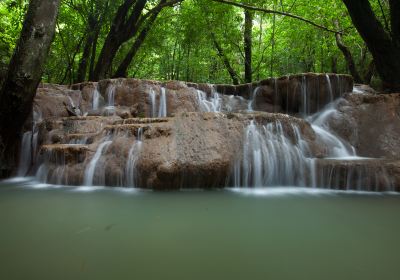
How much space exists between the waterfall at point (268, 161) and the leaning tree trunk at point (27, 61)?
3.32 metres

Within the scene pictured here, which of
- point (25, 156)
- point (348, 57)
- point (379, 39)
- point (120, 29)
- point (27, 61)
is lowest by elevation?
point (25, 156)

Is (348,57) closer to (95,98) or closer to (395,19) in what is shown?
(395,19)

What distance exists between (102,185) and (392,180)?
12.3ft

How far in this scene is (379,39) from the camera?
668 centimetres

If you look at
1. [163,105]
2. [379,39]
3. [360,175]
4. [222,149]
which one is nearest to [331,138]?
[360,175]

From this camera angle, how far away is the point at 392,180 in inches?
153

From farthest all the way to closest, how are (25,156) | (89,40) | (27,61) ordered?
(89,40), (25,156), (27,61)

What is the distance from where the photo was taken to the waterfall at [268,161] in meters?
4.10

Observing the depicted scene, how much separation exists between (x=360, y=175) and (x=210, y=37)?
9.38m

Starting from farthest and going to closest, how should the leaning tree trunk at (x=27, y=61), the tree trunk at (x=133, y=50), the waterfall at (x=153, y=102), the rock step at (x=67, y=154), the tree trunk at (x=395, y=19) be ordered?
1. the tree trunk at (x=133, y=50)
2. the waterfall at (x=153, y=102)
3. the tree trunk at (x=395, y=19)
4. the leaning tree trunk at (x=27, y=61)
5. the rock step at (x=67, y=154)

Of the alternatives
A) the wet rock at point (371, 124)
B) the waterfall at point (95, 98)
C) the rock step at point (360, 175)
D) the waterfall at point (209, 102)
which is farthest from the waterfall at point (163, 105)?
the rock step at point (360, 175)

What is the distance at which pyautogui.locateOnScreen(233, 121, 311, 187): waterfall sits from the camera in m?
4.10

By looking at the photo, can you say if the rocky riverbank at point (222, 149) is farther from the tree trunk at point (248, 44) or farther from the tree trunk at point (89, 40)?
the tree trunk at point (248, 44)

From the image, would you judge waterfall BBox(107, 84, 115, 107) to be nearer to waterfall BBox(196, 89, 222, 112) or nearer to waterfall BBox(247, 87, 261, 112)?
waterfall BBox(196, 89, 222, 112)
